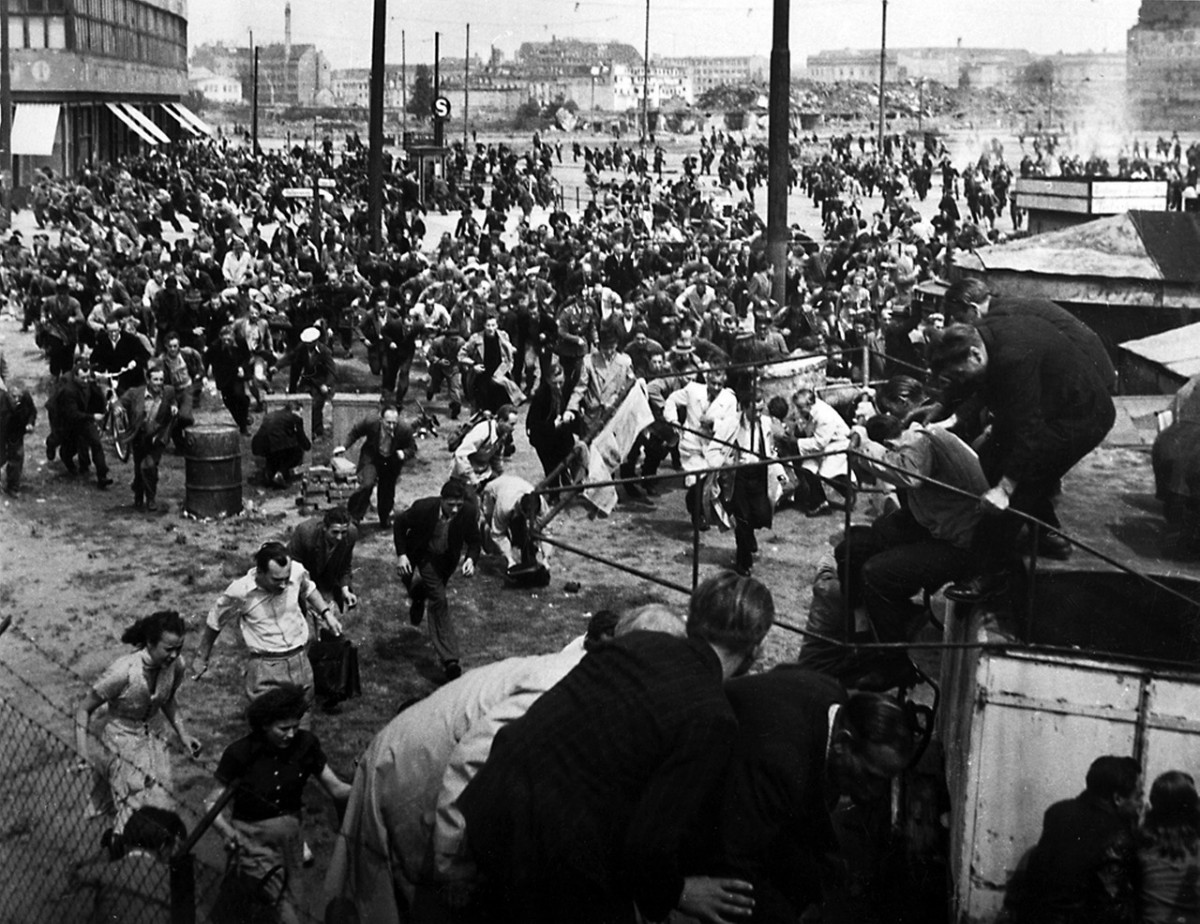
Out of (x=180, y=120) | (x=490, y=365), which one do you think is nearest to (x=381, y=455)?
(x=490, y=365)

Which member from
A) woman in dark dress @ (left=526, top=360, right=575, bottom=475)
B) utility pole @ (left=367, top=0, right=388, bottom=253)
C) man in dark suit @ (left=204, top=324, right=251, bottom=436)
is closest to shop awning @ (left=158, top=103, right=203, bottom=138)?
utility pole @ (left=367, top=0, right=388, bottom=253)

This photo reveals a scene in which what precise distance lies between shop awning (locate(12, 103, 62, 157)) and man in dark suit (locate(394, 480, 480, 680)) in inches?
1520

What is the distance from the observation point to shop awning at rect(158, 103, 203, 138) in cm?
6124

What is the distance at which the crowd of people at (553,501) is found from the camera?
143 inches

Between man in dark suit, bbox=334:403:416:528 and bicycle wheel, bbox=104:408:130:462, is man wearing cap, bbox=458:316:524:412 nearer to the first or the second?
man in dark suit, bbox=334:403:416:528

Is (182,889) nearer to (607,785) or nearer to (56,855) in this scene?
(607,785)

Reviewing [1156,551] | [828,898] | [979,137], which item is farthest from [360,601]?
[979,137]

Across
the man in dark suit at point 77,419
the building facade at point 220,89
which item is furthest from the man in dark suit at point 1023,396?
the building facade at point 220,89

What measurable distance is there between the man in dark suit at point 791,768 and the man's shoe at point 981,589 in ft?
6.87

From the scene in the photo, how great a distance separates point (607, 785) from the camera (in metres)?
3.53

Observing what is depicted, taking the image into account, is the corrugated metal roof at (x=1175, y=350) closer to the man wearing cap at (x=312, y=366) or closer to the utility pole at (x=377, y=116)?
the man wearing cap at (x=312, y=366)

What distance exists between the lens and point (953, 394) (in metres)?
6.52

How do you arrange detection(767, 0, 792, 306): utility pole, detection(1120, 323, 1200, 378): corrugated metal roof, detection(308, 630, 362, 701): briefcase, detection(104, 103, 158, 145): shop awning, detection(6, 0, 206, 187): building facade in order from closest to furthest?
detection(308, 630, 362, 701): briefcase → detection(1120, 323, 1200, 378): corrugated metal roof → detection(767, 0, 792, 306): utility pole → detection(6, 0, 206, 187): building facade → detection(104, 103, 158, 145): shop awning

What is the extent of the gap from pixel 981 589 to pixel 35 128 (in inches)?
1746
